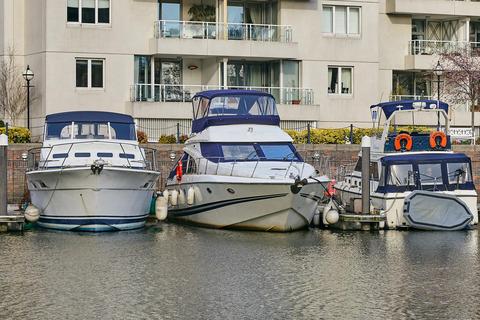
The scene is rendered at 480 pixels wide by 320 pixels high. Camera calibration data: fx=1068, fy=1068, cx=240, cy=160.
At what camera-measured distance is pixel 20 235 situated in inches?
1169

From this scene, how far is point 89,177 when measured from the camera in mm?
29516

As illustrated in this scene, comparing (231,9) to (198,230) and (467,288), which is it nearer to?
(198,230)

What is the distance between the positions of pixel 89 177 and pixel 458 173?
36.1 feet

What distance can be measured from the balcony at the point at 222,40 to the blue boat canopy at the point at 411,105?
12.7 meters

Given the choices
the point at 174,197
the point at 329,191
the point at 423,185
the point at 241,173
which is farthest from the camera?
the point at 174,197

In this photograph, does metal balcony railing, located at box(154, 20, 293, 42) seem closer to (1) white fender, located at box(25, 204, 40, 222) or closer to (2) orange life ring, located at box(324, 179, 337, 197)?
(2) orange life ring, located at box(324, 179, 337, 197)

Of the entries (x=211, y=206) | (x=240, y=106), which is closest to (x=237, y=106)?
(x=240, y=106)

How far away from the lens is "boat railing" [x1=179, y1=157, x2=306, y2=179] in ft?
99.7

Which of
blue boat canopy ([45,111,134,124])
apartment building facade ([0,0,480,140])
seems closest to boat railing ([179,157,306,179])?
blue boat canopy ([45,111,134,124])

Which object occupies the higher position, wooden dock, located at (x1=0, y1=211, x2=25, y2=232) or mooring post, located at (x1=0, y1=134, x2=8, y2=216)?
mooring post, located at (x1=0, y1=134, x2=8, y2=216)

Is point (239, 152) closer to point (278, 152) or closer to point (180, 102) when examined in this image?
point (278, 152)

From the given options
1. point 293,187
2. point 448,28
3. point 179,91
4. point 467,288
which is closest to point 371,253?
point 293,187

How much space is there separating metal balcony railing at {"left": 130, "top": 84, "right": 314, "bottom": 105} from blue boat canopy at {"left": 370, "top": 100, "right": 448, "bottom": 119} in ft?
42.2

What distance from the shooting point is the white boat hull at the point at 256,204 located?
97.8 ft
